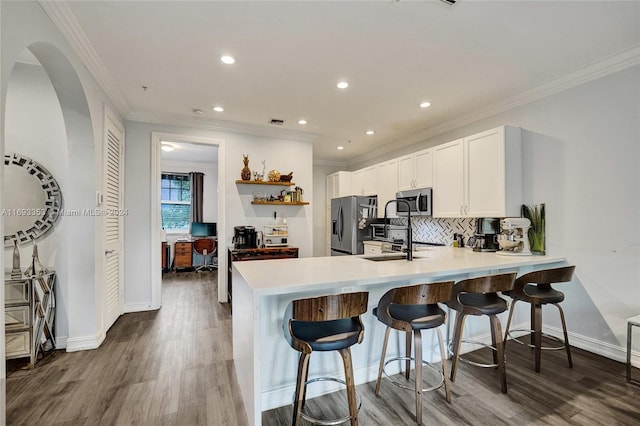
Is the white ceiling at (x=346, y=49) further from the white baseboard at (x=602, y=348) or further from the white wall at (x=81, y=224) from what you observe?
the white baseboard at (x=602, y=348)

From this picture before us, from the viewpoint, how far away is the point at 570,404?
1.99m

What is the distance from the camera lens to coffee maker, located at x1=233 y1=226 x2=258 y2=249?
434 centimetres

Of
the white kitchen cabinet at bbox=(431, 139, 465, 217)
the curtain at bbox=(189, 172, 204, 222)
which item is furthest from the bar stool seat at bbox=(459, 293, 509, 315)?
the curtain at bbox=(189, 172, 204, 222)

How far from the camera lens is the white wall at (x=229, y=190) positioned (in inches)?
154

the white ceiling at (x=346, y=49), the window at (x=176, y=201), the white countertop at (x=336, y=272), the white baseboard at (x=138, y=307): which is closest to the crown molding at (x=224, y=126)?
the white ceiling at (x=346, y=49)

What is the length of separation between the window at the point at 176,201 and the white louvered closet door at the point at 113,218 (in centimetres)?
394

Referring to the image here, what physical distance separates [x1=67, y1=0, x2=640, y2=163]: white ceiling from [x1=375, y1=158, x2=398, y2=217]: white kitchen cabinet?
1250 mm

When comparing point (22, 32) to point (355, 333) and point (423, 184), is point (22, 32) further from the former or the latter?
point (423, 184)

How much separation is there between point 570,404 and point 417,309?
3.93 feet

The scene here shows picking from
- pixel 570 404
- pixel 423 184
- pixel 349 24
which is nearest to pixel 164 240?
pixel 423 184

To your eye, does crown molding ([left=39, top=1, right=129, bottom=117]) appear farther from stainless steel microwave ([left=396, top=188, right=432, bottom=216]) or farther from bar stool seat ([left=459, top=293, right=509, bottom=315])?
stainless steel microwave ([left=396, top=188, right=432, bottom=216])

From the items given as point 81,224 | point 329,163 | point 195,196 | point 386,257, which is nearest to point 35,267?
point 81,224

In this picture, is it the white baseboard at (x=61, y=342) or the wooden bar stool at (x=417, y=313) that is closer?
the wooden bar stool at (x=417, y=313)

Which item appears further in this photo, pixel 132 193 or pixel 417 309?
pixel 132 193
